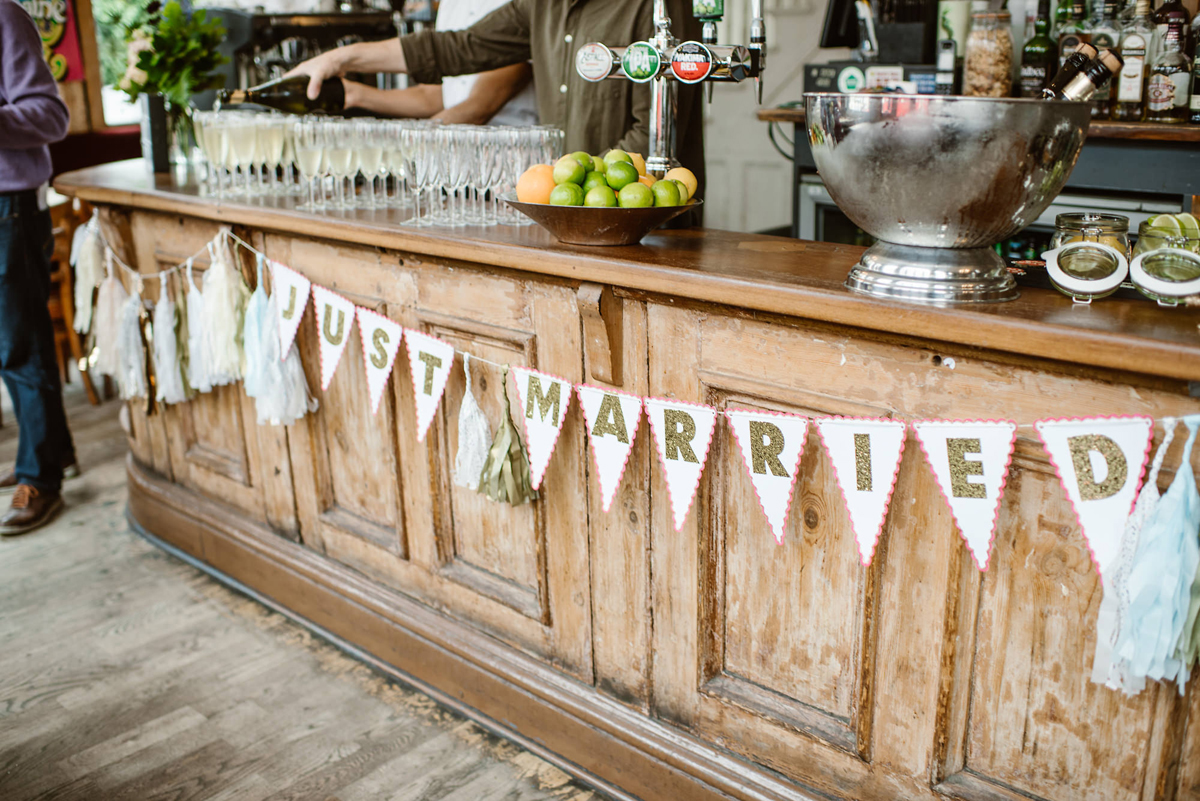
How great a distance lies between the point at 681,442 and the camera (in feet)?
4.97

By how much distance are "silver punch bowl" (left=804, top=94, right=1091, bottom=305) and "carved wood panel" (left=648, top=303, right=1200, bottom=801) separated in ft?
0.36

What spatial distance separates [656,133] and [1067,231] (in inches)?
30.8

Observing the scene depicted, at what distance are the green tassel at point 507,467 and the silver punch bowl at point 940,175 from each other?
0.69 meters

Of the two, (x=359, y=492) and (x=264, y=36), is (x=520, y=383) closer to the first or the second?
(x=359, y=492)

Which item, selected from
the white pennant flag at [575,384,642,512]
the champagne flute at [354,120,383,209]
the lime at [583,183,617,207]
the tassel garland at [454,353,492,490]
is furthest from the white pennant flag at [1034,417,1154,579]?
the champagne flute at [354,120,383,209]

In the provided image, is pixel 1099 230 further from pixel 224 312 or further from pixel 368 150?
pixel 224 312

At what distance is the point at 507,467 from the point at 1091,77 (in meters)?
1.09

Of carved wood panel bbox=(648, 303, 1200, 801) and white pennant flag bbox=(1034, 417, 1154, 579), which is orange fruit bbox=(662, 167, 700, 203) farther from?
white pennant flag bbox=(1034, 417, 1154, 579)

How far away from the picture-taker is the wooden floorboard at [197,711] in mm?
1950

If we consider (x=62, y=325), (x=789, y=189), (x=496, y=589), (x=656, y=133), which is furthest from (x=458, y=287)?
(x=789, y=189)

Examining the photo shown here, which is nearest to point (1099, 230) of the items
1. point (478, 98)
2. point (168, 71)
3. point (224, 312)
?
point (224, 312)

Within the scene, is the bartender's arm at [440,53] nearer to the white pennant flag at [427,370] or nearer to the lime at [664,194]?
→ the white pennant flag at [427,370]

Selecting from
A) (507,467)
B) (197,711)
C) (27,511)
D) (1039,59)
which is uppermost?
(1039,59)

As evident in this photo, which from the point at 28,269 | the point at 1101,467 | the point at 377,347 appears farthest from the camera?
the point at 28,269
